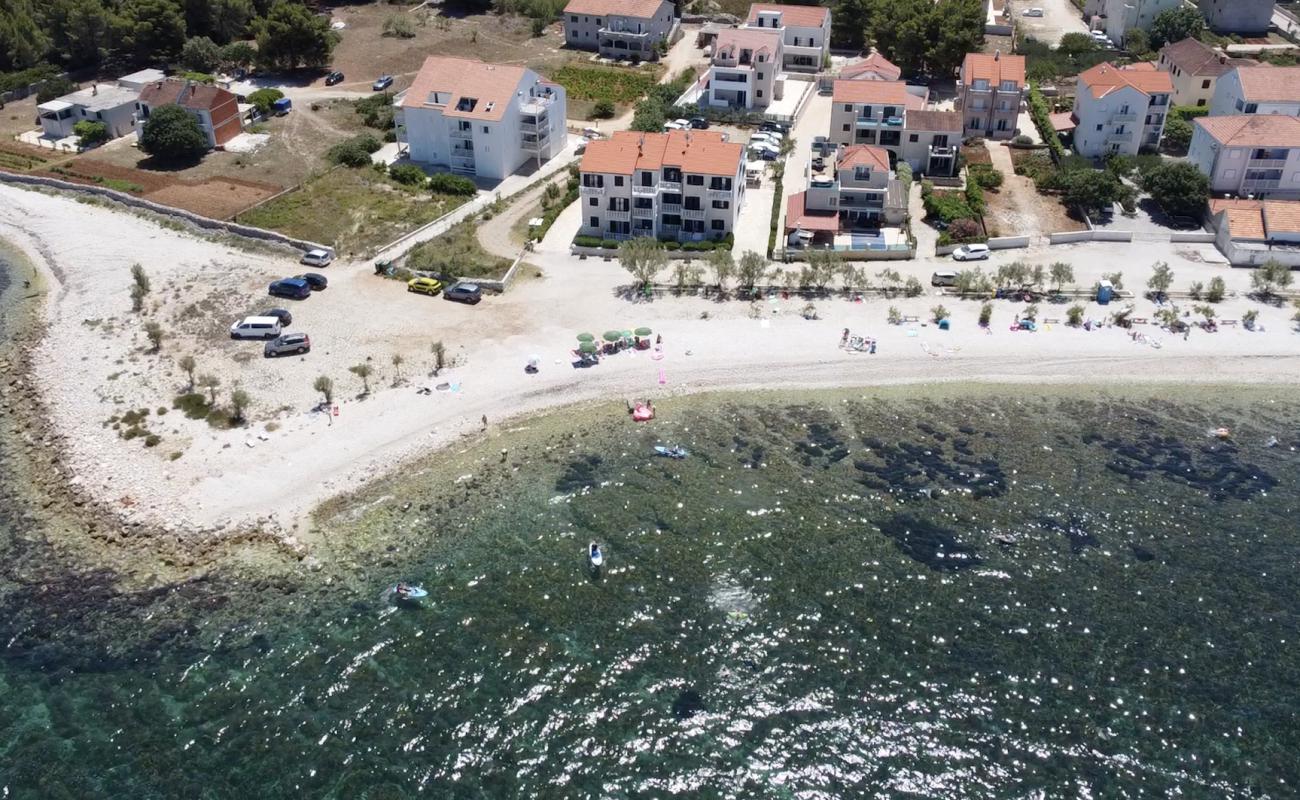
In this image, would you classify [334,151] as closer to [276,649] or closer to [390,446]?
[390,446]

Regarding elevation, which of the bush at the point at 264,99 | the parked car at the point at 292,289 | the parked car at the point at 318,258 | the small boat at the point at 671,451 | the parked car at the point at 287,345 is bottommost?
the small boat at the point at 671,451

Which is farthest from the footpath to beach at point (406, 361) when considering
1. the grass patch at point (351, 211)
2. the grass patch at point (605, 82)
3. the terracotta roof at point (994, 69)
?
the grass patch at point (605, 82)

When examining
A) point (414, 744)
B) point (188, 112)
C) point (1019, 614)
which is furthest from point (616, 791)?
point (188, 112)

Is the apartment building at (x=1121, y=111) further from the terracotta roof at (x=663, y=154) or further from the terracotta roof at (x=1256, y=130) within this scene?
the terracotta roof at (x=663, y=154)

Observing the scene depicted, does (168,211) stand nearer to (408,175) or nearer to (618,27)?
(408,175)

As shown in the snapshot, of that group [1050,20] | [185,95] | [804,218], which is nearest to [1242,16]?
[1050,20]

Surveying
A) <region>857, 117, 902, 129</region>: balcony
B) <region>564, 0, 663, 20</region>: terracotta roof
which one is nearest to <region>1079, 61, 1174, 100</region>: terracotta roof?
<region>857, 117, 902, 129</region>: balcony
